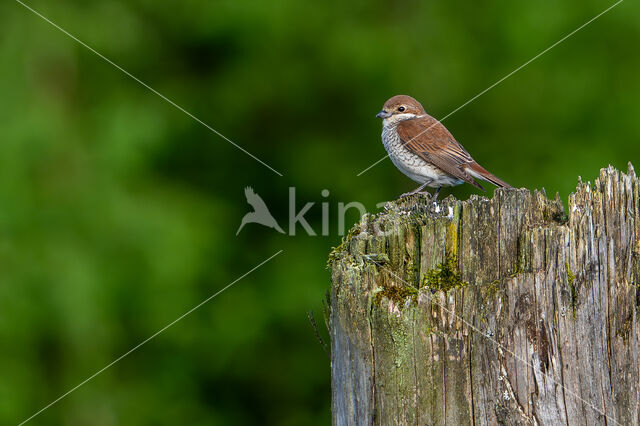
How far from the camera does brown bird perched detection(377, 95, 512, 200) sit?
6.12 metres

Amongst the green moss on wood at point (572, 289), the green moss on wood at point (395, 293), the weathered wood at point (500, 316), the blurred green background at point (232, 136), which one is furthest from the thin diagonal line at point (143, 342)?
the green moss on wood at point (572, 289)

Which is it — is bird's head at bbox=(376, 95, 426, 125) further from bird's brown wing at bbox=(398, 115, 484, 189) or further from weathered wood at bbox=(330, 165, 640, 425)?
weathered wood at bbox=(330, 165, 640, 425)

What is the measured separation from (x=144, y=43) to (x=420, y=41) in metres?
3.25

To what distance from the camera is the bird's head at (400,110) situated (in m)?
6.82

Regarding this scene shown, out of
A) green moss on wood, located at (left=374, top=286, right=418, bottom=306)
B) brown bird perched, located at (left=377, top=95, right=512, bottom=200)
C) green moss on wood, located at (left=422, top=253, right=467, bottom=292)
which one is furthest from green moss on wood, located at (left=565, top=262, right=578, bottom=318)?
brown bird perched, located at (left=377, top=95, right=512, bottom=200)

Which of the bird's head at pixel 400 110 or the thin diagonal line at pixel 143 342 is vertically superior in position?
the bird's head at pixel 400 110

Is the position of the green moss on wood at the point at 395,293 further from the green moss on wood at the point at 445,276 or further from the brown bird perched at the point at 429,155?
the brown bird perched at the point at 429,155

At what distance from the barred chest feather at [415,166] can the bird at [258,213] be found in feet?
8.20

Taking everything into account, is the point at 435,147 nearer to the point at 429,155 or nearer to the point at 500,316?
the point at 429,155

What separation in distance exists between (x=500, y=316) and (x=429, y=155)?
391 cm

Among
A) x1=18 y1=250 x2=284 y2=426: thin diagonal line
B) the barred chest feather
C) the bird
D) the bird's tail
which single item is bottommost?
x1=18 y1=250 x2=284 y2=426: thin diagonal line

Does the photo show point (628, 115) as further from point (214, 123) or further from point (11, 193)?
→ point (11, 193)

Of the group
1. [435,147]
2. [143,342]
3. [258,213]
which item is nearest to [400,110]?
[435,147]

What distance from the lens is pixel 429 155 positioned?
20.4 ft
